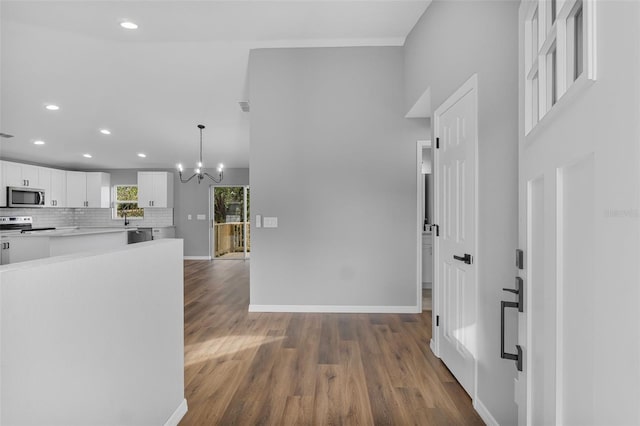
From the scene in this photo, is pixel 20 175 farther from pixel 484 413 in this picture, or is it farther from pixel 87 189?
pixel 484 413

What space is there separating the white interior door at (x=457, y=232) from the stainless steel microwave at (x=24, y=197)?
28.6 feet

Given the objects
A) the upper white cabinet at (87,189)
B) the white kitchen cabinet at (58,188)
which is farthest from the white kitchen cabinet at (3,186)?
the upper white cabinet at (87,189)

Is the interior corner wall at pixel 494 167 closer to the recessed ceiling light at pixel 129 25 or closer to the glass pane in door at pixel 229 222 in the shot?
the recessed ceiling light at pixel 129 25

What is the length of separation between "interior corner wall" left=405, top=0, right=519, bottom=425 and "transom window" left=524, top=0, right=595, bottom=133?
0.62 meters

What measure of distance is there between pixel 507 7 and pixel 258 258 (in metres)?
3.09

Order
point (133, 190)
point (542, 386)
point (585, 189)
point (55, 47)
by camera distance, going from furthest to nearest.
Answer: point (133, 190), point (55, 47), point (542, 386), point (585, 189)

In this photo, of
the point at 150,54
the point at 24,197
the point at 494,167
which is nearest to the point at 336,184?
the point at 494,167

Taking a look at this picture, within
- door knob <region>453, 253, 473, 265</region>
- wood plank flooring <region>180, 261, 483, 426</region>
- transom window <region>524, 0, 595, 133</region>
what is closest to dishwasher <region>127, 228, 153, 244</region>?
wood plank flooring <region>180, 261, 483, 426</region>

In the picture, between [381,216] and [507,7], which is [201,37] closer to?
[381,216]

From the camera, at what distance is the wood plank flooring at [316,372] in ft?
6.37

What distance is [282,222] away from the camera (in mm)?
3863

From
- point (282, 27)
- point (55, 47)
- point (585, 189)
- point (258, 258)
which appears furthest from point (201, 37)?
point (585, 189)

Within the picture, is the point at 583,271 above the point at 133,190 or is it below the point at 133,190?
below

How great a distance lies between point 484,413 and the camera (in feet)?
6.20
